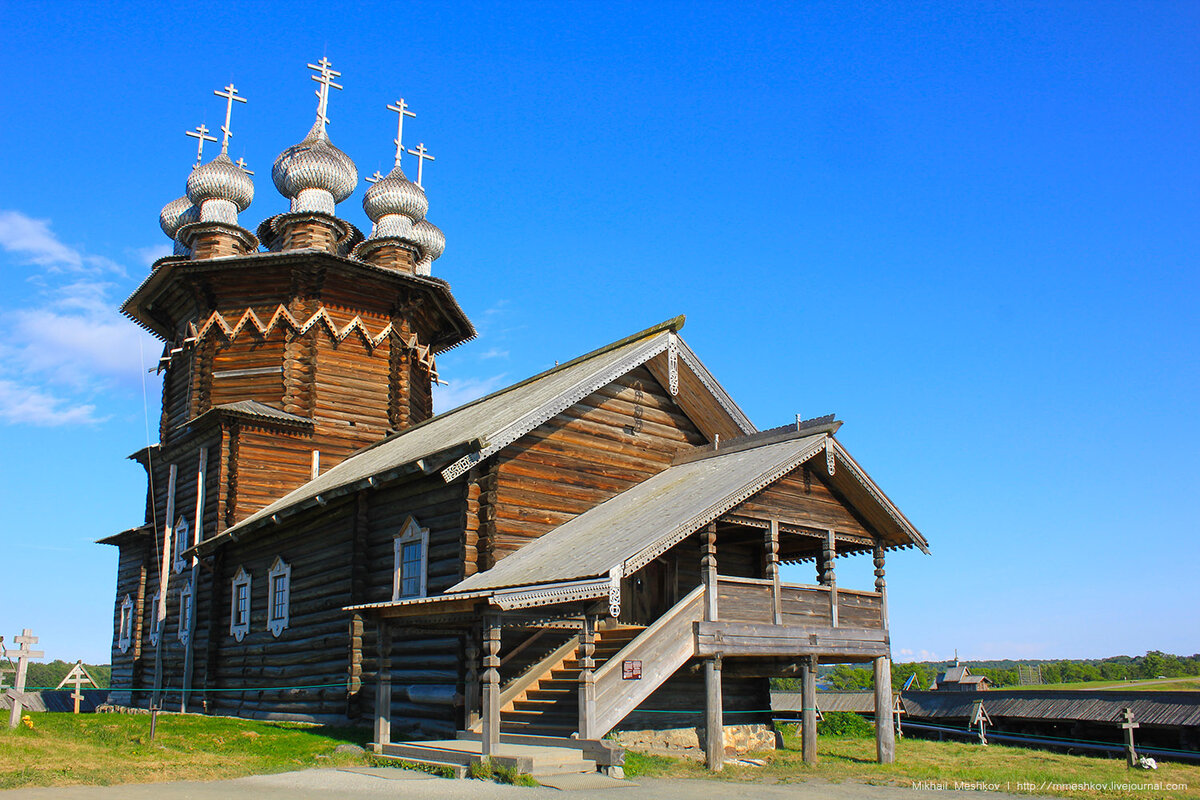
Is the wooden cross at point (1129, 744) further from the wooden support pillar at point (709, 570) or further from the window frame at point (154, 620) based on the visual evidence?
the window frame at point (154, 620)

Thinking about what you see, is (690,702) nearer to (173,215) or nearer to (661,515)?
(661,515)

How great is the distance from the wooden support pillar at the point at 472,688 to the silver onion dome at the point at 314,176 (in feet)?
60.1

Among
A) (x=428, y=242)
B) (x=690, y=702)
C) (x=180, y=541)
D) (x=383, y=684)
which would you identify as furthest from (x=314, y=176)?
(x=690, y=702)

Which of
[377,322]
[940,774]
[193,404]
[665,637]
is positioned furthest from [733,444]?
[193,404]

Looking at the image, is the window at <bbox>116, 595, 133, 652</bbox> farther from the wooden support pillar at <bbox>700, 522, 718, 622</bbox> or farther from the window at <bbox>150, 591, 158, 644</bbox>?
the wooden support pillar at <bbox>700, 522, 718, 622</bbox>

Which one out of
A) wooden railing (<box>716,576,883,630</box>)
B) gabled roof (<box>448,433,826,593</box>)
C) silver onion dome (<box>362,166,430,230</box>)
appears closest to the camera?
gabled roof (<box>448,433,826,593</box>)

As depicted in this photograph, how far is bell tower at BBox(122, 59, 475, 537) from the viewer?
2620 centimetres

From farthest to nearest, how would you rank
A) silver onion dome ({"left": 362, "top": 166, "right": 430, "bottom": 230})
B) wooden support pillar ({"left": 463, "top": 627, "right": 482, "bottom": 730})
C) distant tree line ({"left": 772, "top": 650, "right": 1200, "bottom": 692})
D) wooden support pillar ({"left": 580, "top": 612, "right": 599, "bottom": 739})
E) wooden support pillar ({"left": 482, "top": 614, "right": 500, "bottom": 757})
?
distant tree line ({"left": 772, "top": 650, "right": 1200, "bottom": 692}) → silver onion dome ({"left": 362, "top": 166, "right": 430, "bottom": 230}) → wooden support pillar ({"left": 463, "top": 627, "right": 482, "bottom": 730}) → wooden support pillar ({"left": 580, "top": 612, "right": 599, "bottom": 739}) → wooden support pillar ({"left": 482, "top": 614, "right": 500, "bottom": 757})

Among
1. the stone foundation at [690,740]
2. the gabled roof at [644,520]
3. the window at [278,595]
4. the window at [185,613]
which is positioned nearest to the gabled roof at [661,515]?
the gabled roof at [644,520]

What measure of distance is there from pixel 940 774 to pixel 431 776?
8.51 metres

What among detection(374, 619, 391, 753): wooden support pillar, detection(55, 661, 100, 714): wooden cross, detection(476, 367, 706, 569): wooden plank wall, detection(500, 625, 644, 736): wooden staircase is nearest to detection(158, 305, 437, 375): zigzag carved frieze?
detection(55, 661, 100, 714): wooden cross

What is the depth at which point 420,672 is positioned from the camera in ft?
59.2

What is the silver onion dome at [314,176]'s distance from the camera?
30.3 metres

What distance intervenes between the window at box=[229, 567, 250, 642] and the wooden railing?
13474 mm
